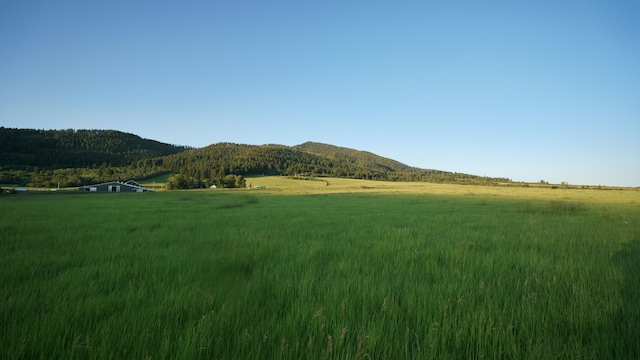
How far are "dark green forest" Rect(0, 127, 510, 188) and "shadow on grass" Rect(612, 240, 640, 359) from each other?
330ft

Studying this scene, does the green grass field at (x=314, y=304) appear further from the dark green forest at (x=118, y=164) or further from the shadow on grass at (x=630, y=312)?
the dark green forest at (x=118, y=164)

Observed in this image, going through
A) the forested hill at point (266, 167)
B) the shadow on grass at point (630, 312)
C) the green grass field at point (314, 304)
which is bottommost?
the green grass field at point (314, 304)

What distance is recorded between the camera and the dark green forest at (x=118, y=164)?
106312mm

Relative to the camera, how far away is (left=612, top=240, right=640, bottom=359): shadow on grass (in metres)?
2.48

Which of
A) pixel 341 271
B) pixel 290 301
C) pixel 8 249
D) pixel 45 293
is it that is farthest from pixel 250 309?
pixel 8 249

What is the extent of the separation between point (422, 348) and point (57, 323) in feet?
10.6

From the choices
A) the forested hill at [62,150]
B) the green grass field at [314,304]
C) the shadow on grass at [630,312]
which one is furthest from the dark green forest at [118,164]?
the shadow on grass at [630,312]

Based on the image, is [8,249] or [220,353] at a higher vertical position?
[220,353]

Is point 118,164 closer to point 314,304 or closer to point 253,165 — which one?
point 253,165

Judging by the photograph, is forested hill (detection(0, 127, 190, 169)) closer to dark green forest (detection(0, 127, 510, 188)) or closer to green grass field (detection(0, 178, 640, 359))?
dark green forest (detection(0, 127, 510, 188))

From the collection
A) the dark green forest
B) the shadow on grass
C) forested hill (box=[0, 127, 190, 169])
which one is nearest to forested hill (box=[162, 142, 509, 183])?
the dark green forest

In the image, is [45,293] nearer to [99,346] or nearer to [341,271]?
[99,346]

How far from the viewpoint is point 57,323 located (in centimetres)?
262

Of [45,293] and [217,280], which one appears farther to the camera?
[217,280]
